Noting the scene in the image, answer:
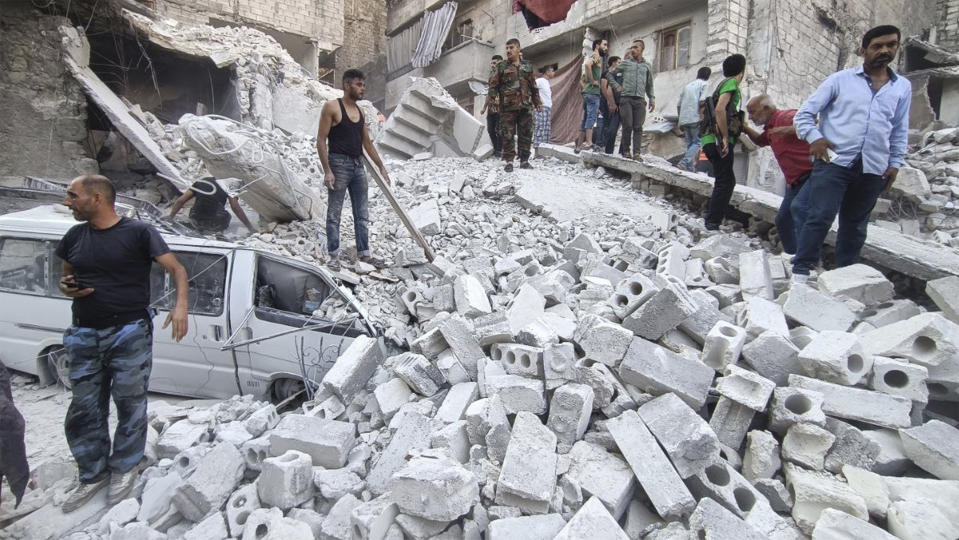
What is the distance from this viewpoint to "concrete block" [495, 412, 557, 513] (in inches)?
84.4

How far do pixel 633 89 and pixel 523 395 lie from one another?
6.22m

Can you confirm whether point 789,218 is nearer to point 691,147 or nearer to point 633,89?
point 633,89

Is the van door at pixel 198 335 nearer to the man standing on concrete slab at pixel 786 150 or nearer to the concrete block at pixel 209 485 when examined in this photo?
the concrete block at pixel 209 485

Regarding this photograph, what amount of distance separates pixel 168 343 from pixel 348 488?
2.58 m

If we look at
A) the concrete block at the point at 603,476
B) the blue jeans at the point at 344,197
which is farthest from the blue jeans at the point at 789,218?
the blue jeans at the point at 344,197

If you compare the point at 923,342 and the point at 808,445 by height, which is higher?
the point at 923,342

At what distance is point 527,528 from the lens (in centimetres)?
204

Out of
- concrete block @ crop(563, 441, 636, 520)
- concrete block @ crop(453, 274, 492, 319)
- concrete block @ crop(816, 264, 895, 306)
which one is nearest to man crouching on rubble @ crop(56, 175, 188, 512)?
concrete block @ crop(453, 274, 492, 319)

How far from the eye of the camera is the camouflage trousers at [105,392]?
2.71 m

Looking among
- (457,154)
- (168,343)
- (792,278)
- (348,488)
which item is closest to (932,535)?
(792,278)

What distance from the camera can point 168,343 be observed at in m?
4.07

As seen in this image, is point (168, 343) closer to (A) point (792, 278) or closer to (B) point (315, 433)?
(B) point (315, 433)

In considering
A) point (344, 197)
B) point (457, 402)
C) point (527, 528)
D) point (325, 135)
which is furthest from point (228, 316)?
point (527, 528)

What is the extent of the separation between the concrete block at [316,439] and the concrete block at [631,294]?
5.92ft
